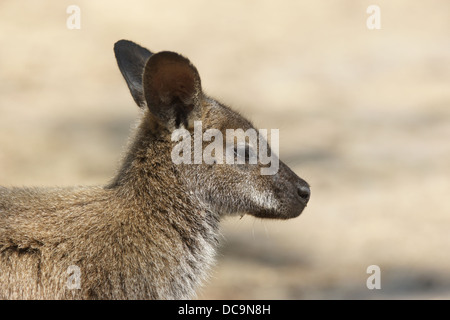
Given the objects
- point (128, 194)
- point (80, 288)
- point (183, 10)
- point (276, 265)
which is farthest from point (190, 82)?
point (183, 10)

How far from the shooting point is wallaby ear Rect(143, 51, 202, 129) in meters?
5.46

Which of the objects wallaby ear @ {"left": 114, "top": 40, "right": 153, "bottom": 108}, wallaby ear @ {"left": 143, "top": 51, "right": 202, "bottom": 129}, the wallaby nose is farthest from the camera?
wallaby ear @ {"left": 114, "top": 40, "right": 153, "bottom": 108}

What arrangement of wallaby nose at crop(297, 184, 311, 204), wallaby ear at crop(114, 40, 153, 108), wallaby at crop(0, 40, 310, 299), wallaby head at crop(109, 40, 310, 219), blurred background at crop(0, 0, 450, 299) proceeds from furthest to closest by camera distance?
1. blurred background at crop(0, 0, 450, 299)
2. wallaby ear at crop(114, 40, 153, 108)
3. wallaby nose at crop(297, 184, 311, 204)
4. wallaby head at crop(109, 40, 310, 219)
5. wallaby at crop(0, 40, 310, 299)

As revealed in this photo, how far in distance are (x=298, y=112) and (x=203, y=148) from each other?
6771 millimetres

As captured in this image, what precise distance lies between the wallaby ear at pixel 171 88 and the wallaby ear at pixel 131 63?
0.77m

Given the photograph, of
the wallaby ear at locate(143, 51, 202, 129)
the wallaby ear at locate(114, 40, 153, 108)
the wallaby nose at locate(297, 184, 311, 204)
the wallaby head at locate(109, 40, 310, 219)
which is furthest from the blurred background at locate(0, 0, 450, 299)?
the wallaby ear at locate(143, 51, 202, 129)

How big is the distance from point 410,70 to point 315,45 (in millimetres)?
1687

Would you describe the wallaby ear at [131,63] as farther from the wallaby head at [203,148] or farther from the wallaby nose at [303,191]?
the wallaby nose at [303,191]

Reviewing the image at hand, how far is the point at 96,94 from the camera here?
500 inches

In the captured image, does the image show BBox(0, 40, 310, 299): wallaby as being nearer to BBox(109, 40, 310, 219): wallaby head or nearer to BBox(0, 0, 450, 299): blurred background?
BBox(109, 40, 310, 219): wallaby head

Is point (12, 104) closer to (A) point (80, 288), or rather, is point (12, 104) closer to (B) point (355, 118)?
(B) point (355, 118)

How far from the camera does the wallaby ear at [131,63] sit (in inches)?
254

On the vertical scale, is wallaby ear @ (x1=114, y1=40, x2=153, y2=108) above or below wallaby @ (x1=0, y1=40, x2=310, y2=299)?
above

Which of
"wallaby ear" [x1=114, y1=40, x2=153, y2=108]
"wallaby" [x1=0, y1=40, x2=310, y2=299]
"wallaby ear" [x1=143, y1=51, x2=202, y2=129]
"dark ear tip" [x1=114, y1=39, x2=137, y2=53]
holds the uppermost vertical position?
"dark ear tip" [x1=114, y1=39, x2=137, y2=53]
